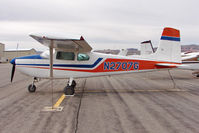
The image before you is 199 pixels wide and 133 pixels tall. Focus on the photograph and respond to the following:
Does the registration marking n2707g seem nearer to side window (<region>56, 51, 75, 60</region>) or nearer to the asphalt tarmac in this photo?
→ side window (<region>56, 51, 75, 60</region>)

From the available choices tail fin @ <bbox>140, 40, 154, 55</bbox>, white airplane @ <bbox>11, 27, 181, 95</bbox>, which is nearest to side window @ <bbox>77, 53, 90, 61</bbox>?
white airplane @ <bbox>11, 27, 181, 95</bbox>

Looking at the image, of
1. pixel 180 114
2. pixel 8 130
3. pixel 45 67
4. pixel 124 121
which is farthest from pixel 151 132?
pixel 45 67

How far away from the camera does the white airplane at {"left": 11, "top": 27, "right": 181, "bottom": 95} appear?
7.50 m

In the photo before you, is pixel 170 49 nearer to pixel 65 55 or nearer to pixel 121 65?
pixel 121 65

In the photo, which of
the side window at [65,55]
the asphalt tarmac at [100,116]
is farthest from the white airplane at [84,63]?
the asphalt tarmac at [100,116]

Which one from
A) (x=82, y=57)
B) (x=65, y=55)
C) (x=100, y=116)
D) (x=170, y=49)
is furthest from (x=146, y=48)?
(x=100, y=116)

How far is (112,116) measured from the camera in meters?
4.43

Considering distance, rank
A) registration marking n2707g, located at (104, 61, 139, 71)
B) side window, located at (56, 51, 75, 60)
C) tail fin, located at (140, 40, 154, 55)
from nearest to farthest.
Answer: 1. side window, located at (56, 51, 75, 60)
2. registration marking n2707g, located at (104, 61, 139, 71)
3. tail fin, located at (140, 40, 154, 55)

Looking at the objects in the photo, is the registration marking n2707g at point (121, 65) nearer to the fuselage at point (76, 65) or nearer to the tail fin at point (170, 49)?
the fuselage at point (76, 65)

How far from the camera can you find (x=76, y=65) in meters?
7.60

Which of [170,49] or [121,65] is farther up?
[170,49]

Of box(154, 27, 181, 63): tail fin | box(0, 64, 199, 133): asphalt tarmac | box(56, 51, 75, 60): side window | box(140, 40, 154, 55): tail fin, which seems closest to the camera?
box(0, 64, 199, 133): asphalt tarmac

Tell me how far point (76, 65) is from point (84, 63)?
385 millimetres

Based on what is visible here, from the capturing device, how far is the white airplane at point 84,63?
24.6 feet
